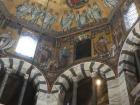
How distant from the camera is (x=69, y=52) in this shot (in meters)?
11.9

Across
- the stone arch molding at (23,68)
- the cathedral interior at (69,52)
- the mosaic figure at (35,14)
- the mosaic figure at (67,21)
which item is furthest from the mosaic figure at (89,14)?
the stone arch molding at (23,68)

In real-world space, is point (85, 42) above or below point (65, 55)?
above

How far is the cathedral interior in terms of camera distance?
9.51 metres

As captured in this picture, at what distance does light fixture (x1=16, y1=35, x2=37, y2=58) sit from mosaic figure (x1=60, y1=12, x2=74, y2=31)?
1.87 meters

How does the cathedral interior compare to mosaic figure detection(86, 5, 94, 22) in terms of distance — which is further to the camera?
mosaic figure detection(86, 5, 94, 22)

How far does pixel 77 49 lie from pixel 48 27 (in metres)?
2.24

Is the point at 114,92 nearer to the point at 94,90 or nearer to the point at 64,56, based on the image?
the point at 94,90

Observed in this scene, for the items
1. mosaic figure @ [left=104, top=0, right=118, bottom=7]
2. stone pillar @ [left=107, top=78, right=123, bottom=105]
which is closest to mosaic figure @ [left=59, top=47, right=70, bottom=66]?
stone pillar @ [left=107, top=78, right=123, bottom=105]

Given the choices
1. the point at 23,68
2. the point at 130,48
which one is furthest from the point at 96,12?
the point at 23,68

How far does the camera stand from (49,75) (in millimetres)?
10820

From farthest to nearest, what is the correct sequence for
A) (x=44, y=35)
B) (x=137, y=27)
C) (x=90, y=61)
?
(x=44, y=35) → (x=90, y=61) → (x=137, y=27)

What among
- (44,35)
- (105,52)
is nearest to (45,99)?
(105,52)

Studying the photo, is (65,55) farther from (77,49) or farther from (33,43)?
(33,43)

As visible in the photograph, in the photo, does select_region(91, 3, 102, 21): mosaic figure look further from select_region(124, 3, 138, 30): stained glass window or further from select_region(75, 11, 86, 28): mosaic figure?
select_region(124, 3, 138, 30): stained glass window
